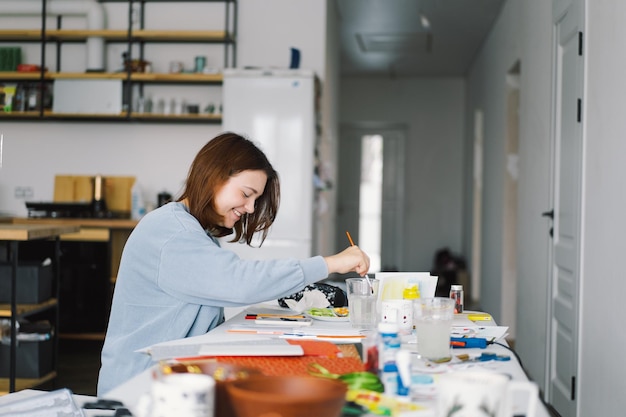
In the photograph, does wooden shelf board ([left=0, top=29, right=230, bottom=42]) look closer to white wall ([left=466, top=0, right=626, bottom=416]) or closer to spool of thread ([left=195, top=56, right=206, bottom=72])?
spool of thread ([left=195, top=56, right=206, bottom=72])

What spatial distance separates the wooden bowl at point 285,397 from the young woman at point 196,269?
0.68 meters

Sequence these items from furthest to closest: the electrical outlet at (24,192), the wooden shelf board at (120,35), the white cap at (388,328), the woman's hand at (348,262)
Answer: the electrical outlet at (24,192), the wooden shelf board at (120,35), the woman's hand at (348,262), the white cap at (388,328)

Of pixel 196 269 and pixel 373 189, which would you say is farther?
pixel 373 189

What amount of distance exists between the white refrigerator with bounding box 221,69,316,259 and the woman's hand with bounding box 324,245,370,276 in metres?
3.09

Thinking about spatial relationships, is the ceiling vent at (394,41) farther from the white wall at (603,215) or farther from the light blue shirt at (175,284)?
the light blue shirt at (175,284)

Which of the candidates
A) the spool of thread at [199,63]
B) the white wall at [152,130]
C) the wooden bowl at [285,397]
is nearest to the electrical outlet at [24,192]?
the white wall at [152,130]

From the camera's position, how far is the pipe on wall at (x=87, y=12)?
18.3ft

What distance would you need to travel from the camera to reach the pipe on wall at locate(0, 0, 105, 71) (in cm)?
557

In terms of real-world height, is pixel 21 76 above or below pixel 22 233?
above

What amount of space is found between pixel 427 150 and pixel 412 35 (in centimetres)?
266

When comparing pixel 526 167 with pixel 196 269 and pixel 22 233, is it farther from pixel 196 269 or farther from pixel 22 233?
pixel 196 269

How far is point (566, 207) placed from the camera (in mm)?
3648

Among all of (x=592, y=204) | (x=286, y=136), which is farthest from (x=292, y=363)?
(x=286, y=136)

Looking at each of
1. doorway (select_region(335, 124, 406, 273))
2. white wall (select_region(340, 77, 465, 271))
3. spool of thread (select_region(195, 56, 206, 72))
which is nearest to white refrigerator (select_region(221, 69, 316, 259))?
spool of thread (select_region(195, 56, 206, 72))
